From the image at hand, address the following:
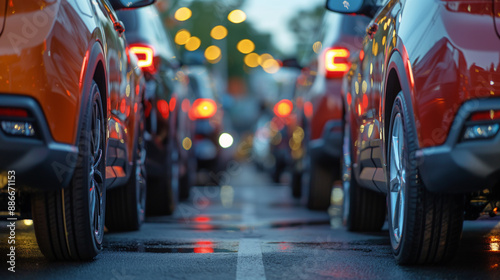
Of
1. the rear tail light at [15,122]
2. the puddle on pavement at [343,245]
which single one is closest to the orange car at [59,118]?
the rear tail light at [15,122]

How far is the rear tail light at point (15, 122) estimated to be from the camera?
13.9 feet

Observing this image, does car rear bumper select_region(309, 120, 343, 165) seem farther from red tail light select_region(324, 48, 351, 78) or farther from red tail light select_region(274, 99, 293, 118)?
red tail light select_region(274, 99, 293, 118)

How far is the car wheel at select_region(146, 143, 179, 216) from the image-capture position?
897 centimetres

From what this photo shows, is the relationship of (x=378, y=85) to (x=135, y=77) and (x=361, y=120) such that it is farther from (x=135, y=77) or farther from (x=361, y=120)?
(x=135, y=77)

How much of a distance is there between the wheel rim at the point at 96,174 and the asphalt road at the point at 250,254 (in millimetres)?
224

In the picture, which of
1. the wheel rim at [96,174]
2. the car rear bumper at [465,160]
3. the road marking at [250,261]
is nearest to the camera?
the car rear bumper at [465,160]

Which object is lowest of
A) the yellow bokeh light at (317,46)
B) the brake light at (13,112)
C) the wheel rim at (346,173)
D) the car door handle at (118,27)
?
the wheel rim at (346,173)

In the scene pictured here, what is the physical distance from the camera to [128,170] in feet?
21.8

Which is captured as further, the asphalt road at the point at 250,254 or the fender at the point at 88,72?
the asphalt road at the point at 250,254

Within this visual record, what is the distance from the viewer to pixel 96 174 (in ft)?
17.5

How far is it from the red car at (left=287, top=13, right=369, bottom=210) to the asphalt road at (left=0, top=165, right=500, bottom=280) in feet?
2.82

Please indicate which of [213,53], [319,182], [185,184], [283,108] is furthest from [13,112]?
[213,53]

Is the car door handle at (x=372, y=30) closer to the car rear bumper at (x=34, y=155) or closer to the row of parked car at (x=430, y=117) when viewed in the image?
the row of parked car at (x=430, y=117)

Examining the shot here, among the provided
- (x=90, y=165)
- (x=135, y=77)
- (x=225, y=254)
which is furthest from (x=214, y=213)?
(x=90, y=165)
